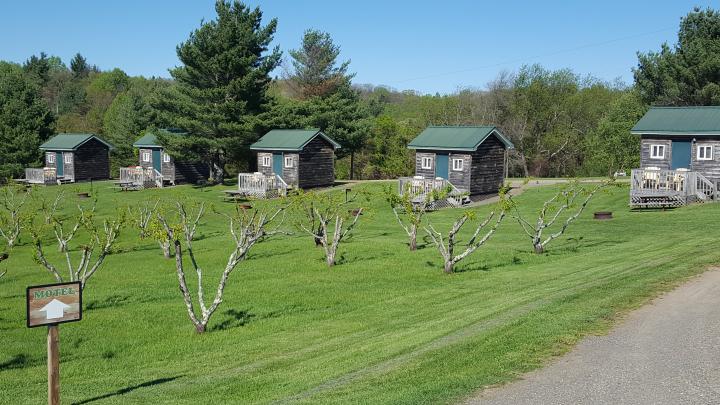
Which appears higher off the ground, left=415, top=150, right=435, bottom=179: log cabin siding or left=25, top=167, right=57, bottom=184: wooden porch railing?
left=415, top=150, right=435, bottom=179: log cabin siding

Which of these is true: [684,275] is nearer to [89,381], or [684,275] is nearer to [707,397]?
[707,397]

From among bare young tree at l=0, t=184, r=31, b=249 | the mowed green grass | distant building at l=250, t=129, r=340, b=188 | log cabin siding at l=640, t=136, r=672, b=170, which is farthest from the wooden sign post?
distant building at l=250, t=129, r=340, b=188

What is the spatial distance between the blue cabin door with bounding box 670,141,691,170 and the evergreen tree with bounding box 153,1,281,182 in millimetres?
30324

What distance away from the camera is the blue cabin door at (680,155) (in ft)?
119

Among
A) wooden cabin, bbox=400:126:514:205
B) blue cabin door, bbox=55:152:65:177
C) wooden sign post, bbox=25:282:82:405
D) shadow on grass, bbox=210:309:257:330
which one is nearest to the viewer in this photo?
wooden sign post, bbox=25:282:82:405

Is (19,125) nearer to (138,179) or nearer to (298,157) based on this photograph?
(138,179)

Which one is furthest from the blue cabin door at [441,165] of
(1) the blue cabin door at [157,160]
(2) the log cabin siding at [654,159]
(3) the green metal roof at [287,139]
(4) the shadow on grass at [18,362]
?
(4) the shadow on grass at [18,362]

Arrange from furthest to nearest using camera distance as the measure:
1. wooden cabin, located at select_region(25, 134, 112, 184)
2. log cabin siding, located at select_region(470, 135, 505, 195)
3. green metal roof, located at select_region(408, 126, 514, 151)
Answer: wooden cabin, located at select_region(25, 134, 112, 184) → log cabin siding, located at select_region(470, 135, 505, 195) → green metal roof, located at select_region(408, 126, 514, 151)

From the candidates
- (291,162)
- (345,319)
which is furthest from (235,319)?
(291,162)

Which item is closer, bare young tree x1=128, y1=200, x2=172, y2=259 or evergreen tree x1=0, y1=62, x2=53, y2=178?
bare young tree x1=128, y1=200, x2=172, y2=259

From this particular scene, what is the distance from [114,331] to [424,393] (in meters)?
9.19

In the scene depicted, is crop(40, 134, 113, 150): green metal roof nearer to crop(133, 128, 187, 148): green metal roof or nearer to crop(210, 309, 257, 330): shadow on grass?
crop(133, 128, 187, 148): green metal roof

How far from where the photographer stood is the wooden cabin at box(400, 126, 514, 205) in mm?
40969

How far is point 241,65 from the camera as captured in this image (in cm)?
5456
